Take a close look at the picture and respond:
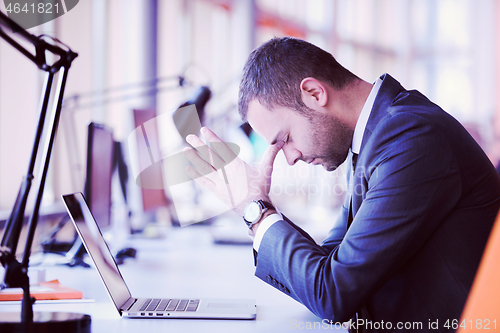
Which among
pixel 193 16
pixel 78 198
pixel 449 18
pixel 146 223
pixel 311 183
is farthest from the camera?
pixel 449 18

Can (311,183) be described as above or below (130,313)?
below

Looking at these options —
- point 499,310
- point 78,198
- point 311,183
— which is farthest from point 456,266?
point 311,183

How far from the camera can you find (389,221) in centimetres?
75

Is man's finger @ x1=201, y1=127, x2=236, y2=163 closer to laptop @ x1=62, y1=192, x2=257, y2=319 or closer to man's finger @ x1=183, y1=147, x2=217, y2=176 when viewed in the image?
man's finger @ x1=183, y1=147, x2=217, y2=176

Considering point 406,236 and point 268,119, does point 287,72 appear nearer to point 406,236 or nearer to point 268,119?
point 268,119

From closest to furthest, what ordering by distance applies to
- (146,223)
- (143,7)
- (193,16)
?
(146,223)
(143,7)
(193,16)

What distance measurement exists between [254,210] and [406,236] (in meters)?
0.33

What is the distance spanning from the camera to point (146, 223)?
2.27 metres

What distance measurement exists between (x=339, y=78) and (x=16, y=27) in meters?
0.69

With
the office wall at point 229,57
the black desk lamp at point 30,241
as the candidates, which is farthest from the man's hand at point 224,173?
the office wall at point 229,57

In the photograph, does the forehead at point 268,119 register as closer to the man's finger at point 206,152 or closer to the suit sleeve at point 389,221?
the man's finger at point 206,152

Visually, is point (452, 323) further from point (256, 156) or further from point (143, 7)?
point (143, 7)

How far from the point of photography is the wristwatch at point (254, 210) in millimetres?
922

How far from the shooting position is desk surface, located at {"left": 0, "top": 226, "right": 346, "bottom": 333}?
78 cm
